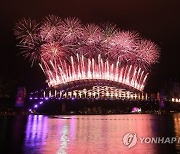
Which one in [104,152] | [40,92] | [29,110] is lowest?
[104,152]

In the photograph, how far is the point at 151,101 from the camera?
14725cm


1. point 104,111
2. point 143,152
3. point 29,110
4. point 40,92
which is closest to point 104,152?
point 143,152

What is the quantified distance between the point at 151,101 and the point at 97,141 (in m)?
122

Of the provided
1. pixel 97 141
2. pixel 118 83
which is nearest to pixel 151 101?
pixel 118 83

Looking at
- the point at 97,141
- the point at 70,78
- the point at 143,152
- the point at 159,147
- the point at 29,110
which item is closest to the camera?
the point at 143,152

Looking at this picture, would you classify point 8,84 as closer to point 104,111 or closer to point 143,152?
point 104,111

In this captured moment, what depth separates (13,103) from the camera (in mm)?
111188

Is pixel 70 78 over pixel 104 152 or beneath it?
over

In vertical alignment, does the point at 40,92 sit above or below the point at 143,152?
above

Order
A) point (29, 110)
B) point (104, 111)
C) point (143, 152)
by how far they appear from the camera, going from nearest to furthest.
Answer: point (143, 152)
point (29, 110)
point (104, 111)

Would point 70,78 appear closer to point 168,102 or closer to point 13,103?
point 13,103

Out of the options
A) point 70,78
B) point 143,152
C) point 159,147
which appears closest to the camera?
point 143,152

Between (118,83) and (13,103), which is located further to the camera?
(118,83)

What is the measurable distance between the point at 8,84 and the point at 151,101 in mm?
65403
